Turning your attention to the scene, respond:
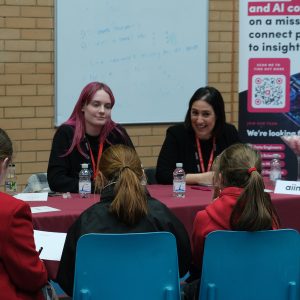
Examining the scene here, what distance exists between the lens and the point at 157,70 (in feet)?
21.2

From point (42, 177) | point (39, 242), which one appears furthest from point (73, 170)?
point (39, 242)

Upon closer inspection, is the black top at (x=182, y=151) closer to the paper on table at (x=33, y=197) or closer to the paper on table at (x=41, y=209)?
the paper on table at (x=33, y=197)

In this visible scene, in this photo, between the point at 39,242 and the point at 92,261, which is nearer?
the point at 92,261

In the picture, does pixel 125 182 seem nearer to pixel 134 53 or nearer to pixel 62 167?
pixel 62 167

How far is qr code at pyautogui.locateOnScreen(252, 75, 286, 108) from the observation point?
589 centimetres

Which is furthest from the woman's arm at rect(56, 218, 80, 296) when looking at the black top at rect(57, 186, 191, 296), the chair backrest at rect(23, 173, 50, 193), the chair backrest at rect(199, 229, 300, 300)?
the chair backrest at rect(23, 173, 50, 193)

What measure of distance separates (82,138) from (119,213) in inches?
72.8

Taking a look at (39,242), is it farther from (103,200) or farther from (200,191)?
(200,191)

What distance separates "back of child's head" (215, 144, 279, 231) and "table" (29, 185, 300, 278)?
2.50 feet

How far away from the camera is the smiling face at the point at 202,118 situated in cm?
526

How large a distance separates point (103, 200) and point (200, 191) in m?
1.68

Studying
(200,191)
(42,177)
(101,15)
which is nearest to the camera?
(200,191)

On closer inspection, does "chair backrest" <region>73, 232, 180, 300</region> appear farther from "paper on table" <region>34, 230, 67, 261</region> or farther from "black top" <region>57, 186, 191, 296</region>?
"paper on table" <region>34, 230, 67, 261</region>

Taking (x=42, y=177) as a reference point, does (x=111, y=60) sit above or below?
above
